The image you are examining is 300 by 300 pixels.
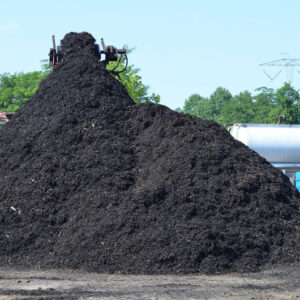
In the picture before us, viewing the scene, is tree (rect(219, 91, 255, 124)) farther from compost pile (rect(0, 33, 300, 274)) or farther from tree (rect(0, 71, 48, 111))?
compost pile (rect(0, 33, 300, 274))

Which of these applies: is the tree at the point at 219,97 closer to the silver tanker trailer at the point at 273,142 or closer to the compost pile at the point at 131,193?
the silver tanker trailer at the point at 273,142

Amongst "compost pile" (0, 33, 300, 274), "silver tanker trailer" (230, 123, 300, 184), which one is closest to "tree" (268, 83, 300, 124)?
"silver tanker trailer" (230, 123, 300, 184)

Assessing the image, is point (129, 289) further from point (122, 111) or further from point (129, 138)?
point (122, 111)

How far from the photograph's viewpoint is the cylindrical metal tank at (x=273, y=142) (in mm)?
20312

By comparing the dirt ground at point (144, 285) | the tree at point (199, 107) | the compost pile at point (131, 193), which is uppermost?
the tree at point (199, 107)

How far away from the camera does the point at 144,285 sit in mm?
7816

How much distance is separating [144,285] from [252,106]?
63.5m

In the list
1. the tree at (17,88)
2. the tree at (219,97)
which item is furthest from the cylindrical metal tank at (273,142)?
the tree at (219,97)

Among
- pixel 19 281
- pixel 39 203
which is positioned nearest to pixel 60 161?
pixel 39 203

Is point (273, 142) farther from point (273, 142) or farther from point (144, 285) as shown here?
point (144, 285)

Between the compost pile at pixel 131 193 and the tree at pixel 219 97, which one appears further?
the tree at pixel 219 97

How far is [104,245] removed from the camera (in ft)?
29.5

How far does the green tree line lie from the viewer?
50594mm

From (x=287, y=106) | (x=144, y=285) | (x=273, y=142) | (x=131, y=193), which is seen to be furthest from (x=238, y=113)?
(x=144, y=285)
